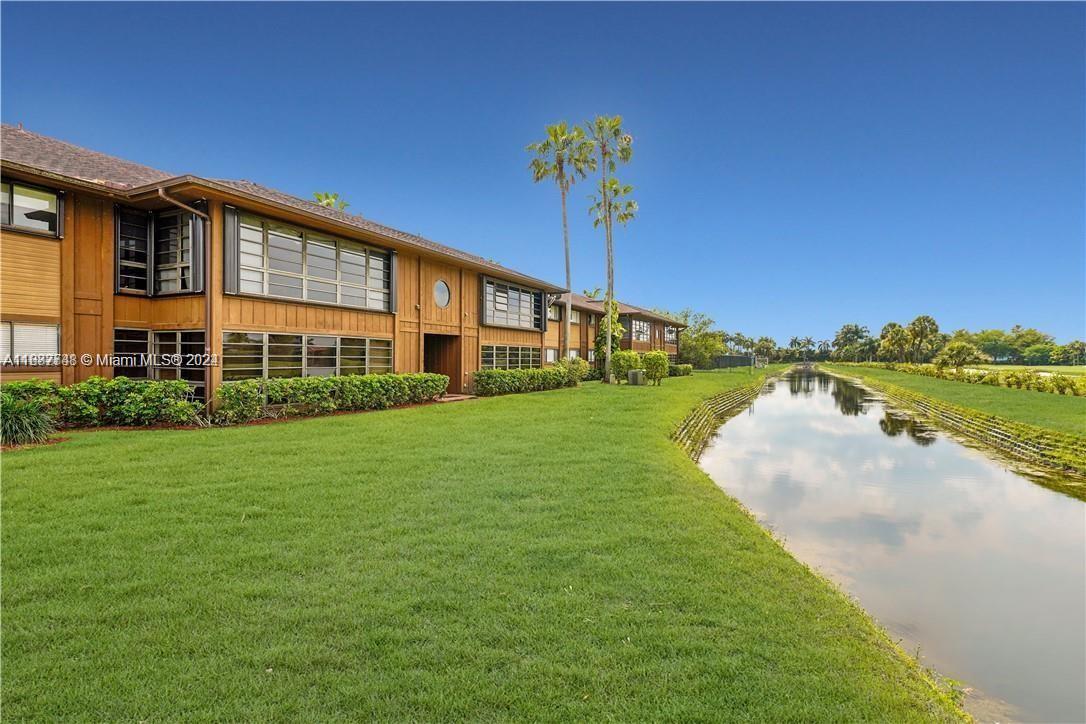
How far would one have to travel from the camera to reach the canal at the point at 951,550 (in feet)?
12.6

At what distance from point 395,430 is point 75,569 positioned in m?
6.60

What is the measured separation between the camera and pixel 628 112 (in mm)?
30172

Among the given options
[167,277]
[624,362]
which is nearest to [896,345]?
[624,362]

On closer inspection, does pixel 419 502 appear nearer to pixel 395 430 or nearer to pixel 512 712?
pixel 512 712

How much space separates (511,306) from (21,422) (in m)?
16.3

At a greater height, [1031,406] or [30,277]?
[30,277]

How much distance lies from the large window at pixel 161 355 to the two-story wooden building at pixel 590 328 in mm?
16134

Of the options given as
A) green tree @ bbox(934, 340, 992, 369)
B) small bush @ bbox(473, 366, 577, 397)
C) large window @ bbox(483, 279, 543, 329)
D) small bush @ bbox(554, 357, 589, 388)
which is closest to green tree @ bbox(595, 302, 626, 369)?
small bush @ bbox(554, 357, 589, 388)

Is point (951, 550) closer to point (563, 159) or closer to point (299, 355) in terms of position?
point (299, 355)

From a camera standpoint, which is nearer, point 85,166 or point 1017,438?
point 85,166

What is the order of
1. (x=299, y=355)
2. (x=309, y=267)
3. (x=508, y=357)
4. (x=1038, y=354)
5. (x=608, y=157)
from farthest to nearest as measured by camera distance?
(x=1038, y=354), (x=608, y=157), (x=508, y=357), (x=309, y=267), (x=299, y=355)

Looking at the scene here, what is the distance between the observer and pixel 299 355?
42.2ft

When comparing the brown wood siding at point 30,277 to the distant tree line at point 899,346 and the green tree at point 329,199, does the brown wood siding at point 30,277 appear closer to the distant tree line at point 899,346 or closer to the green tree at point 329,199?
the green tree at point 329,199

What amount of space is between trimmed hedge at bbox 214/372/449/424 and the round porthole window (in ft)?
10.7
